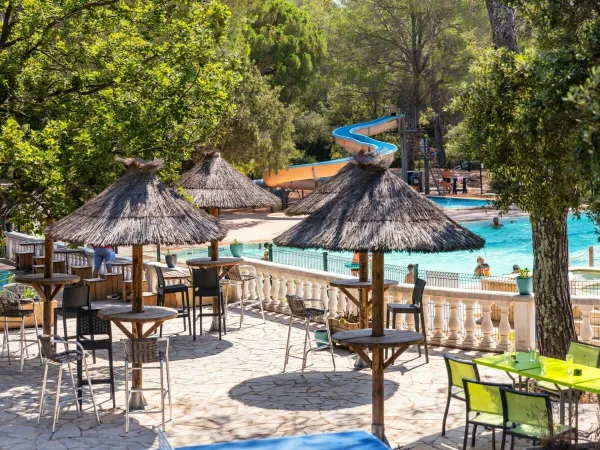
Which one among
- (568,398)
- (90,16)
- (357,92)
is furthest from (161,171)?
(357,92)

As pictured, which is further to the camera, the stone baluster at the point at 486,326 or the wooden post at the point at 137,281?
the stone baluster at the point at 486,326

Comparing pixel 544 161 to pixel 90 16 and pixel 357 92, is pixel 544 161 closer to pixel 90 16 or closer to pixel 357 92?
pixel 90 16

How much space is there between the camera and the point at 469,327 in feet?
46.9

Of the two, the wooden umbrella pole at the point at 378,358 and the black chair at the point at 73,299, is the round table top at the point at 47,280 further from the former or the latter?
the wooden umbrella pole at the point at 378,358

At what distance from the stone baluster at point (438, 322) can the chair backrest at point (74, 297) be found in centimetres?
540

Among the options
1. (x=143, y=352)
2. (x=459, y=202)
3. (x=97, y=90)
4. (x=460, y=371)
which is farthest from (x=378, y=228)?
(x=459, y=202)

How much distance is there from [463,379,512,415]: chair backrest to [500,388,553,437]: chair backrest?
198 millimetres

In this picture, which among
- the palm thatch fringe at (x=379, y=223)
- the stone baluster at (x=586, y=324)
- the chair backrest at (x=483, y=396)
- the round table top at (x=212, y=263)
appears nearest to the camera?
the chair backrest at (x=483, y=396)

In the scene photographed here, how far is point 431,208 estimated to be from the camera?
10.4 meters

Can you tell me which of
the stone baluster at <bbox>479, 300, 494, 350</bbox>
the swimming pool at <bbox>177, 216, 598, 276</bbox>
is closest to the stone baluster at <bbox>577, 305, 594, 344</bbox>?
the stone baluster at <bbox>479, 300, 494, 350</bbox>

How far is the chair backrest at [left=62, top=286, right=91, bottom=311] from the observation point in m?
13.5

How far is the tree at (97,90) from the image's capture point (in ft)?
43.2

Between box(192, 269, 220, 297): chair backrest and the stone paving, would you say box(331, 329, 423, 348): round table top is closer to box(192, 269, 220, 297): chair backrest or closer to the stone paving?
the stone paving

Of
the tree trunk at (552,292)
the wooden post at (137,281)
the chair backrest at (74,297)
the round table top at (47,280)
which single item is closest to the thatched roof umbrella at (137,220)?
the wooden post at (137,281)
